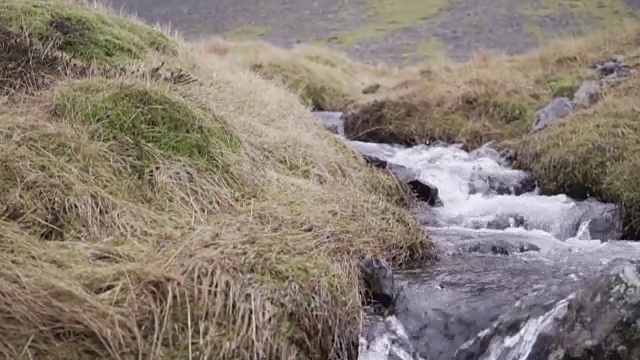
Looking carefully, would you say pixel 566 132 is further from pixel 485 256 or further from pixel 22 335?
pixel 22 335

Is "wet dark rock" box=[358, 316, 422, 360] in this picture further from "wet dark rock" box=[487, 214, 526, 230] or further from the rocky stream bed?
"wet dark rock" box=[487, 214, 526, 230]

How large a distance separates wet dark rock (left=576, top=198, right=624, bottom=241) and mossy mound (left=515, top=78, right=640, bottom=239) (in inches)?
3.5

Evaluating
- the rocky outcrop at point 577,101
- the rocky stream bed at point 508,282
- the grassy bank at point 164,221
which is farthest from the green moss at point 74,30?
the rocky outcrop at point 577,101

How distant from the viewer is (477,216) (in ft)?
27.2

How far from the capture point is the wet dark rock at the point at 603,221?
7.68m

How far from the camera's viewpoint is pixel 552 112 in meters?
11.6

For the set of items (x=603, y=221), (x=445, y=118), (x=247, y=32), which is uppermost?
(x=603, y=221)

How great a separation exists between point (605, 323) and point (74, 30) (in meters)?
6.98

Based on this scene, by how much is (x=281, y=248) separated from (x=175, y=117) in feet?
6.07

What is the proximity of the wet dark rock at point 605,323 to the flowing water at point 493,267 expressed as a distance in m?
0.22

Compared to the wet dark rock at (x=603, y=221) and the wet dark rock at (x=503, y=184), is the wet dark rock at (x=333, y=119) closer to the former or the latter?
the wet dark rock at (x=503, y=184)

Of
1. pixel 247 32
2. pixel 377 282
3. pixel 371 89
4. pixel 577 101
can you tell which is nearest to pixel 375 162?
pixel 377 282

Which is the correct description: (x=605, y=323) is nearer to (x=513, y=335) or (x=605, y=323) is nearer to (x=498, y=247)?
(x=513, y=335)

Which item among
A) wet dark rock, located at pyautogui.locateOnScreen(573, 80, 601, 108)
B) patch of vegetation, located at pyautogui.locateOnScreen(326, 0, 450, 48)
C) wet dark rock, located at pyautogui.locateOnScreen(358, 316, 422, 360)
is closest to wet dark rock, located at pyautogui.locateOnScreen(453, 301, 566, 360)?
wet dark rock, located at pyautogui.locateOnScreen(358, 316, 422, 360)
